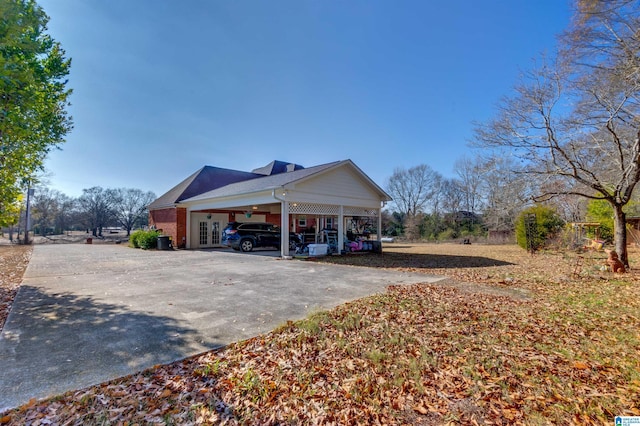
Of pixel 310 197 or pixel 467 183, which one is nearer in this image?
pixel 310 197

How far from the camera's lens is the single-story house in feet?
42.3

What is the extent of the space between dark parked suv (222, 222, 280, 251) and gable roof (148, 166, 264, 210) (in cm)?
603

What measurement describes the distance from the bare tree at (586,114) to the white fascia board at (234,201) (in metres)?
8.97

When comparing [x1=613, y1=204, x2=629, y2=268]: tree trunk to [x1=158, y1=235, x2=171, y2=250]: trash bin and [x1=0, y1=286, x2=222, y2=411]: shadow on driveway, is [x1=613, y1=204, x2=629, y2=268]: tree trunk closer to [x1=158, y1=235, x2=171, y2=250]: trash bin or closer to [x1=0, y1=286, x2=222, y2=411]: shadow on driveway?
[x1=0, y1=286, x2=222, y2=411]: shadow on driveway

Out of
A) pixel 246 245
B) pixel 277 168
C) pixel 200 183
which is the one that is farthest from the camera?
pixel 277 168

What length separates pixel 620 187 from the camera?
8539 mm

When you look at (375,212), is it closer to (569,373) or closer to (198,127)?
(198,127)

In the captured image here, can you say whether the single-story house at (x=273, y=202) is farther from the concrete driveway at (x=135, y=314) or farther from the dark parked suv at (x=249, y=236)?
the concrete driveway at (x=135, y=314)

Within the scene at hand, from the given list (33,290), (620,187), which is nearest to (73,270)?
(33,290)

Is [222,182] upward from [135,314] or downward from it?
upward

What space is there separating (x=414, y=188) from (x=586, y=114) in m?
34.7

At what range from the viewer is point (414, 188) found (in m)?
42.8

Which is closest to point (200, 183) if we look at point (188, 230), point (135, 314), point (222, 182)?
point (222, 182)

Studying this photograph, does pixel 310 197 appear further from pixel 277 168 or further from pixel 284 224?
pixel 277 168
